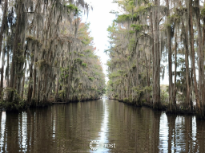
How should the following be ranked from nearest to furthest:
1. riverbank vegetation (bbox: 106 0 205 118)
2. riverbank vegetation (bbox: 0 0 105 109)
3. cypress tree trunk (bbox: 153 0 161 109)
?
riverbank vegetation (bbox: 106 0 205 118)
riverbank vegetation (bbox: 0 0 105 109)
cypress tree trunk (bbox: 153 0 161 109)

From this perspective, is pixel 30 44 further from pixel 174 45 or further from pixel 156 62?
pixel 174 45

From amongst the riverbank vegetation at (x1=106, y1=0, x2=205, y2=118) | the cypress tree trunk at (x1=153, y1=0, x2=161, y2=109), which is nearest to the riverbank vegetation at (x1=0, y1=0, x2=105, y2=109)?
the riverbank vegetation at (x1=106, y1=0, x2=205, y2=118)

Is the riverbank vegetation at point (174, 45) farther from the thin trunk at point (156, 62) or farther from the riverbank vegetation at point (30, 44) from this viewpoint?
the riverbank vegetation at point (30, 44)

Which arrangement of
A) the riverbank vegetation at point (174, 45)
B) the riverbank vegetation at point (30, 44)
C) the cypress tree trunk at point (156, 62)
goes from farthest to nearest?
the cypress tree trunk at point (156, 62), the riverbank vegetation at point (30, 44), the riverbank vegetation at point (174, 45)

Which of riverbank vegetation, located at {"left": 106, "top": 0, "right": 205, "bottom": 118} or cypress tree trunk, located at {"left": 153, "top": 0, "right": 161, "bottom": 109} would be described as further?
cypress tree trunk, located at {"left": 153, "top": 0, "right": 161, "bottom": 109}

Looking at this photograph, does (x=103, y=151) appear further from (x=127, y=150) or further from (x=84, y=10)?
(x=84, y=10)

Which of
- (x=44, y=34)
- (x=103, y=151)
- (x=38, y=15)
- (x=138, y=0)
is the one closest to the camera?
(x=103, y=151)

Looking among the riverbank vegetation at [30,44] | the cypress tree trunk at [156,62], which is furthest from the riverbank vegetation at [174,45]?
the riverbank vegetation at [30,44]

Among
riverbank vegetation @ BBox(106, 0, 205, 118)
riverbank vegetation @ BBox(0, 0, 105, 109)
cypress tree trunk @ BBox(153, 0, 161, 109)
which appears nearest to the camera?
riverbank vegetation @ BBox(106, 0, 205, 118)

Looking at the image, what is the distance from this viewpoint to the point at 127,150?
429cm

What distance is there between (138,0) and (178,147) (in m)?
13.9

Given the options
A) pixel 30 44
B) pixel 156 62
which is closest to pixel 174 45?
pixel 156 62

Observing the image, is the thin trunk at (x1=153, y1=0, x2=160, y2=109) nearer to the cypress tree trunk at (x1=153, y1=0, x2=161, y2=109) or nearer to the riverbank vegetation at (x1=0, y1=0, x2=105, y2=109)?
the cypress tree trunk at (x1=153, y1=0, x2=161, y2=109)

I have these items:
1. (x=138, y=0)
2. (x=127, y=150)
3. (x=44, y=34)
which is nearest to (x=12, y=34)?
(x=44, y=34)
